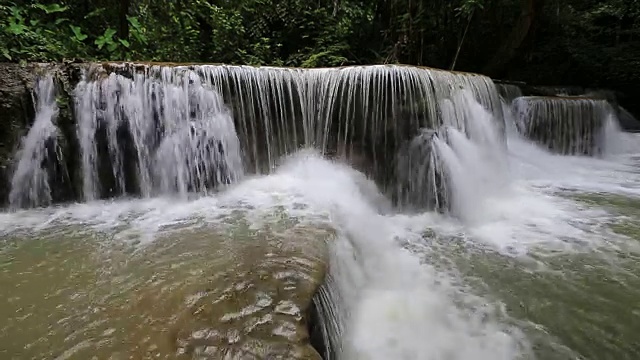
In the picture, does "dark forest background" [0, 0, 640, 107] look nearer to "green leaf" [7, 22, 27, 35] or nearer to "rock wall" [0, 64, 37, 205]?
"green leaf" [7, 22, 27, 35]

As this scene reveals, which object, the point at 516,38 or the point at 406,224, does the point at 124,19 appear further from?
the point at 516,38

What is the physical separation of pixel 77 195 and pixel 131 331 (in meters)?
3.71

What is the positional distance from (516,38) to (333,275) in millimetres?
10787

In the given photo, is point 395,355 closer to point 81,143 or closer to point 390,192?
point 390,192

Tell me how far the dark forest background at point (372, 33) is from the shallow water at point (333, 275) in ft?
16.5

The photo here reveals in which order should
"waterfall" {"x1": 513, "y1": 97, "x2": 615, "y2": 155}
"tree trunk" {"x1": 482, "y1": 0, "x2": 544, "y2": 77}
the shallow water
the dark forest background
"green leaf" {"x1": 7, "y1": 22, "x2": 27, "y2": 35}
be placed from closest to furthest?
the shallow water < "green leaf" {"x1": 7, "y1": 22, "x2": 27, "y2": 35} < the dark forest background < "waterfall" {"x1": 513, "y1": 97, "x2": 615, "y2": 155} < "tree trunk" {"x1": 482, "y1": 0, "x2": 544, "y2": 77}

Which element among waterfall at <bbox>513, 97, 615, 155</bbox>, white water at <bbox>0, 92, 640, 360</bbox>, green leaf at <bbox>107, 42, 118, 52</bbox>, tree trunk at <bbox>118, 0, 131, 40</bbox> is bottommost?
white water at <bbox>0, 92, 640, 360</bbox>

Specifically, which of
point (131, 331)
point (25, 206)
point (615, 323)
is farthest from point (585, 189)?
point (25, 206)

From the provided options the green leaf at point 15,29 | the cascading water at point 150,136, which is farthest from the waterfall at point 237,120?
the green leaf at point 15,29

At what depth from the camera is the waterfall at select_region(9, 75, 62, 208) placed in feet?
16.1

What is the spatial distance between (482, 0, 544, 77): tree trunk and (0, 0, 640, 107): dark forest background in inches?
1.0

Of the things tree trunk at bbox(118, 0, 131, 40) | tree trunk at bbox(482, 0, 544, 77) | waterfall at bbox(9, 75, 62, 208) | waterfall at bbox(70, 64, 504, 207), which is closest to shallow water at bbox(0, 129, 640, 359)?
waterfall at bbox(9, 75, 62, 208)

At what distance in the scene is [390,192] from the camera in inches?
233

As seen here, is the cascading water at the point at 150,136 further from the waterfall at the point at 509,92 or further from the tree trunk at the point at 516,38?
the tree trunk at the point at 516,38
